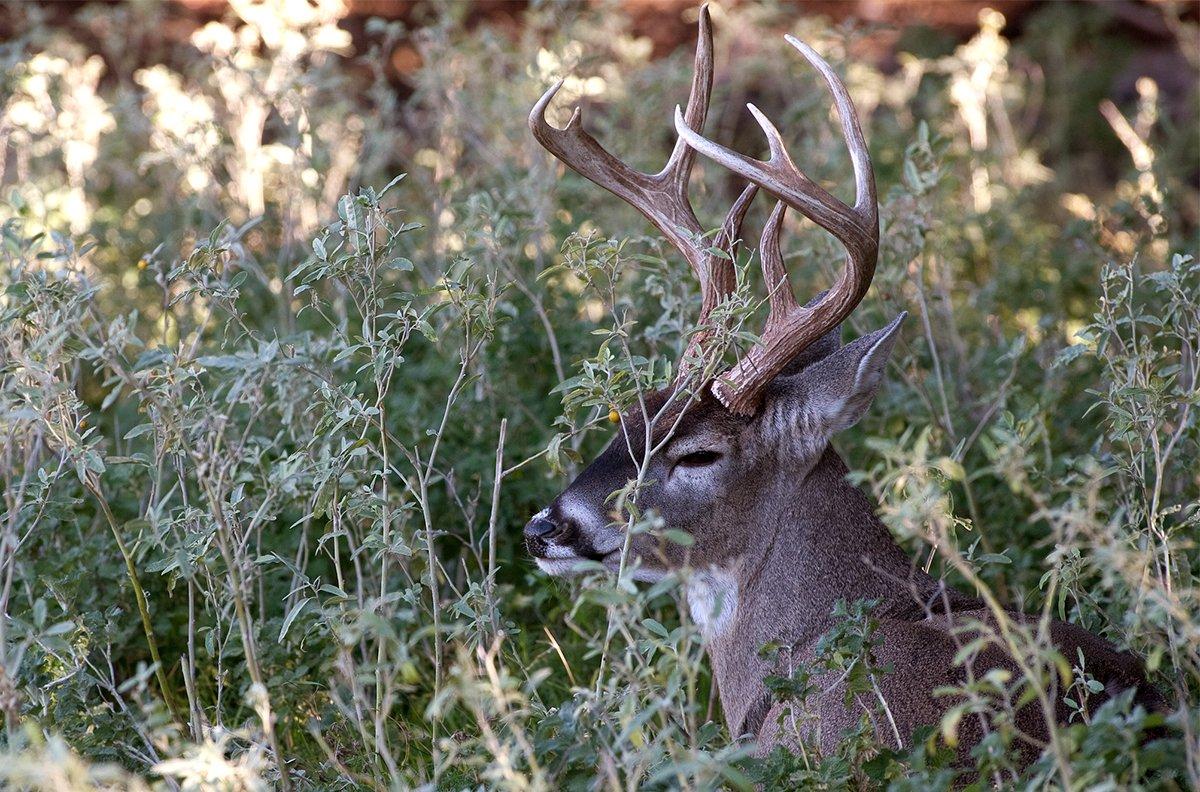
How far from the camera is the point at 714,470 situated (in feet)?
12.1

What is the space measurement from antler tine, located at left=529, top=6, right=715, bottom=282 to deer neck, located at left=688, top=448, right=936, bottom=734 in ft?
2.55

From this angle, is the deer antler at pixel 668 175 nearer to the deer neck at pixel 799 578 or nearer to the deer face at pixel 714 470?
the deer face at pixel 714 470

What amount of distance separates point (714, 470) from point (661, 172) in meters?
0.92

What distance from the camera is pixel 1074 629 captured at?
11.1ft

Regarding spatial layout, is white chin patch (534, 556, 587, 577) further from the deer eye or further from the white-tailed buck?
the deer eye

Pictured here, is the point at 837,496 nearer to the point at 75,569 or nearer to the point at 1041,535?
the point at 1041,535

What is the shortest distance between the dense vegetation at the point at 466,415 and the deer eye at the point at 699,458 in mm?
354

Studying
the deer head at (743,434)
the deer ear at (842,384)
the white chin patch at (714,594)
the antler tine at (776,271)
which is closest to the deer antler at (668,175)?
the antler tine at (776,271)

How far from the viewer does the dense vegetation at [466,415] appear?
273 cm

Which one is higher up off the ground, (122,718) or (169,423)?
(169,423)

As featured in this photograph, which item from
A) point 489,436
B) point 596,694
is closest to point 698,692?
point 489,436

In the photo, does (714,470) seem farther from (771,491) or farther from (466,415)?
(466,415)

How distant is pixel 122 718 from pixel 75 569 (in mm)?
534

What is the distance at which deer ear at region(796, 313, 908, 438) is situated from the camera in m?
3.56
